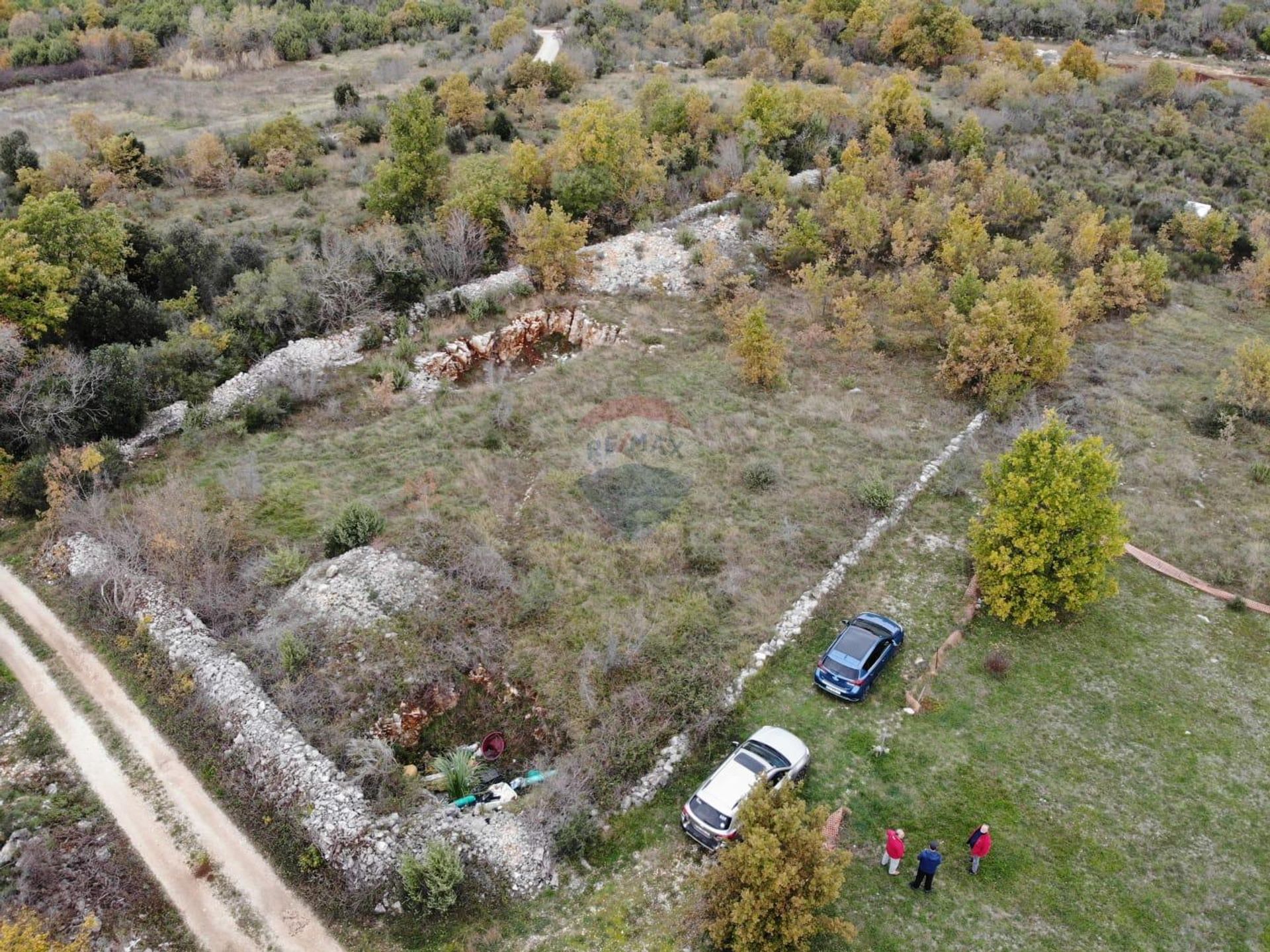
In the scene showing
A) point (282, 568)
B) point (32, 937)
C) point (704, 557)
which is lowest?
point (704, 557)

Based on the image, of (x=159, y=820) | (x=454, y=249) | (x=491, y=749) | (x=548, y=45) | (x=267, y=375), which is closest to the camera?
(x=159, y=820)

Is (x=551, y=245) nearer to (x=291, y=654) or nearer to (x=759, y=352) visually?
(x=759, y=352)

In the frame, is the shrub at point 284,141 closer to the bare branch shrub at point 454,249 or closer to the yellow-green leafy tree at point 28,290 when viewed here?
the bare branch shrub at point 454,249

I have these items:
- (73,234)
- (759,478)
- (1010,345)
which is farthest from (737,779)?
(73,234)

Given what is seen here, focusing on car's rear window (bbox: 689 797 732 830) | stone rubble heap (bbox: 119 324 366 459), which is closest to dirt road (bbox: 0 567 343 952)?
car's rear window (bbox: 689 797 732 830)

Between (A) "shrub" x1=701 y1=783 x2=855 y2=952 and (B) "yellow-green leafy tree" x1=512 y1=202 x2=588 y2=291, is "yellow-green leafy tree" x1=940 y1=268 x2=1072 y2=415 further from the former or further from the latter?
(A) "shrub" x1=701 y1=783 x2=855 y2=952

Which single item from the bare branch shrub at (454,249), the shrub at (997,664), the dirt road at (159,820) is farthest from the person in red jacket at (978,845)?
the bare branch shrub at (454,249)
